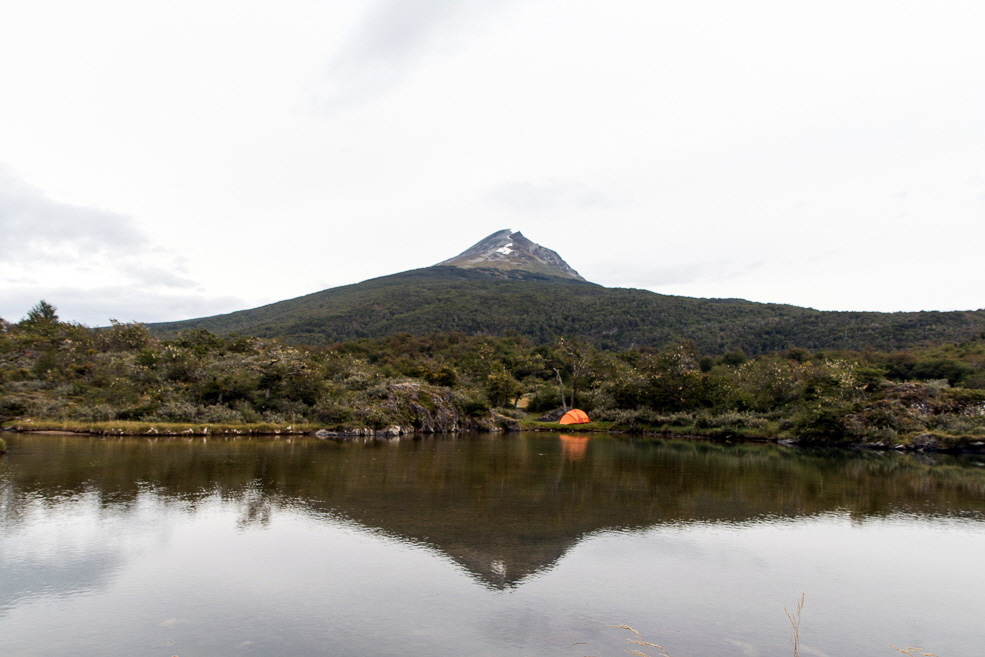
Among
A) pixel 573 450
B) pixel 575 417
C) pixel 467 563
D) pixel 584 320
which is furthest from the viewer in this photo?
pixel 584 320

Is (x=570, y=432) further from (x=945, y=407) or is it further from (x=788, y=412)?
(x=945, y=407)

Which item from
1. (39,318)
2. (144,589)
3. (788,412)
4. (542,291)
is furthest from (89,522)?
(542,291)

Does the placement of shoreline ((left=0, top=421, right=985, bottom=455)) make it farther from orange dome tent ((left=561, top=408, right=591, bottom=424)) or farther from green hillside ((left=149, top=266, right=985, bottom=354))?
green hillside ((left=149, top=266, right=985, bottom=354))

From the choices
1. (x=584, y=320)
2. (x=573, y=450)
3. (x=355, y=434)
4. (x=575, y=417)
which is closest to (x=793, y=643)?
(x=573, y=450)

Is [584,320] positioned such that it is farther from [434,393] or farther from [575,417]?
Answer: [434,393]

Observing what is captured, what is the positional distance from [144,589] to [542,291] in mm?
164594

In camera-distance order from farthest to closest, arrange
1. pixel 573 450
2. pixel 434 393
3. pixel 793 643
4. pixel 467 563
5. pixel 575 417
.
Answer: pixel 575 417 < pixel 434 393 < pixel 573 450 < pixel 467 563 < pixel 793 643

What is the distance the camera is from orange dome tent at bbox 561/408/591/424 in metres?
58.7

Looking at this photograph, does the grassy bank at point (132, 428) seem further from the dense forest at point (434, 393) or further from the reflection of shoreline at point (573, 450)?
the reflection of shoreline at point (573, 450)

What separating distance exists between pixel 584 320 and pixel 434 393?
91550 millimetres

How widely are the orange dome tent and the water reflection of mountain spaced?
Answer: 24.5 metres

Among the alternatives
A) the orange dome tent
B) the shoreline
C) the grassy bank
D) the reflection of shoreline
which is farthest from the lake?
the orange dome tent

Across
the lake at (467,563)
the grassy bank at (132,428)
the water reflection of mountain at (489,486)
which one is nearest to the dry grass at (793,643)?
the lake at (467,563)

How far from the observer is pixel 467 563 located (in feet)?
37.7
